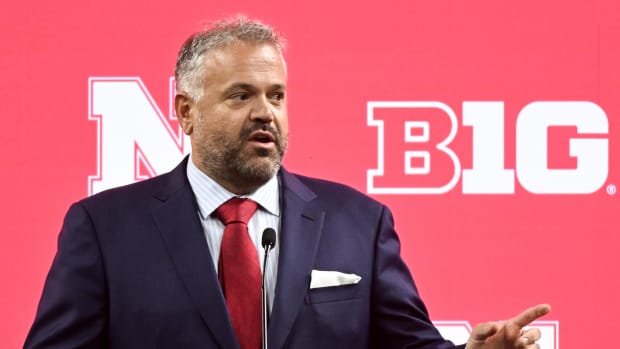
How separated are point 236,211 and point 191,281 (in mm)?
215

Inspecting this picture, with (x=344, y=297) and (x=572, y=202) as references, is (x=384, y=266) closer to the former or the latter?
(x=344, y=297)

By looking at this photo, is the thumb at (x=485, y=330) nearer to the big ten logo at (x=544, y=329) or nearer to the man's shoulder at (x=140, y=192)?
the man's shoulder at (x=140, y=192)

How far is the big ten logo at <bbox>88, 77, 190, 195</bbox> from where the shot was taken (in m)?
2.97

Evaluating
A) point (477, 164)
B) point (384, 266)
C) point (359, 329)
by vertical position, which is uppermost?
point (477, 164)

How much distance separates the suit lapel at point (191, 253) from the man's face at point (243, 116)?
0.11 m

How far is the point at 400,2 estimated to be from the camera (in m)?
3.03

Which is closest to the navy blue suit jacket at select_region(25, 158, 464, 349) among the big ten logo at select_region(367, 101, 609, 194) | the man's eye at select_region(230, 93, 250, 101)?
the man's eye at select_region(230, 93, 250, 101)

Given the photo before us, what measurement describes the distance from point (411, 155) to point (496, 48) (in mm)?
441

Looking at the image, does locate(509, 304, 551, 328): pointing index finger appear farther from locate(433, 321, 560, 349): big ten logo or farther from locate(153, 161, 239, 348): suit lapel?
locate(433, 321, 560, 349): big ten logo

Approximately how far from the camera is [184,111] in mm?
2375

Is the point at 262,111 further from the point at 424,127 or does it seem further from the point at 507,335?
the point at 424,127

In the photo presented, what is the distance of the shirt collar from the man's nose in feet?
0.55

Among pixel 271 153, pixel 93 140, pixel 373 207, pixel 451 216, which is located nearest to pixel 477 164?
pixel 451 216

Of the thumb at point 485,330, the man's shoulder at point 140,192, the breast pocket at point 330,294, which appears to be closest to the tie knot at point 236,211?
the man's shoulder at point 140,192
